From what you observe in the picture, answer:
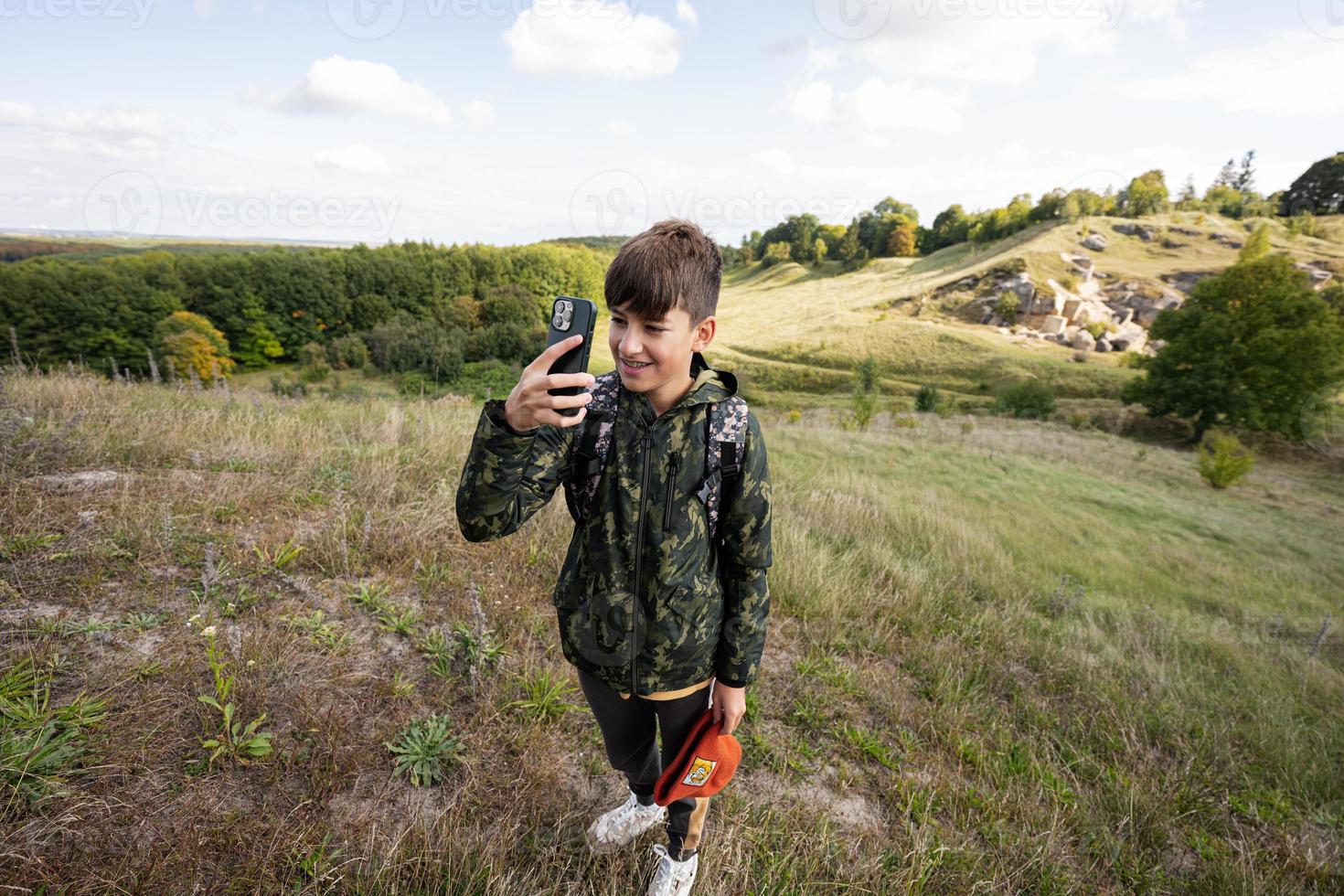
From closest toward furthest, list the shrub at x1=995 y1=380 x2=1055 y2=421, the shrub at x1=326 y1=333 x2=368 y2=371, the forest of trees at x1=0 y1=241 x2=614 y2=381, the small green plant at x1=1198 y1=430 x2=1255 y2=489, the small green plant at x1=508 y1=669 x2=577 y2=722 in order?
the small green plant at x1=508 y1=669 x2=577 y2=722 → the small green plant at x1=1198 y1=430 x2=1255 y2=489 → the shrub at x1=995 y1=380 x2=1055 y2=421 → the forest of trees at x1=0 y1=241 x2=614 y2=381 → the shrub at x1=326 y1=333 x2=368 y2=371

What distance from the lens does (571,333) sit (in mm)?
1343

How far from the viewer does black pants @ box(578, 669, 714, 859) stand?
1.81 metres

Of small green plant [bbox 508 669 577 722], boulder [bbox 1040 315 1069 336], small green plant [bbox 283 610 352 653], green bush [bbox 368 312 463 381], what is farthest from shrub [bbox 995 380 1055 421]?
green bush [bbox 368 312 463 381]

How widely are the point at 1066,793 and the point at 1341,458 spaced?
4140 centimetres

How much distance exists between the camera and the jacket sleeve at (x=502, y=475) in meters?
1.40

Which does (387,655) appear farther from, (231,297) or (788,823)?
(231,297)

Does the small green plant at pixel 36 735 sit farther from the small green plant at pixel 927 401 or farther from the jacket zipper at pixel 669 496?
the small green plant at pixel 927 401

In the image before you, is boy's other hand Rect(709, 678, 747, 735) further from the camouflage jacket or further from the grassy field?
the grassy field

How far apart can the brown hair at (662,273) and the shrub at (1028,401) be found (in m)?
41.6

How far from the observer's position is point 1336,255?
5516 cm

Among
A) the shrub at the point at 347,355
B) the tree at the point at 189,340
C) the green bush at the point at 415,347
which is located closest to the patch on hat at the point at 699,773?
the green bush at the point at 415,347

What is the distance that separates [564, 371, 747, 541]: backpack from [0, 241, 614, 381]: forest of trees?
36682 millimetres

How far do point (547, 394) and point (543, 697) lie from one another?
1.95 metres

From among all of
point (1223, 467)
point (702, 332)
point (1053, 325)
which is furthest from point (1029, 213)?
point (702, 332)
